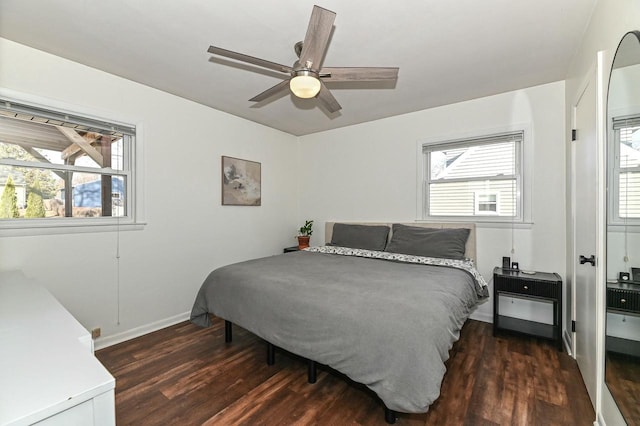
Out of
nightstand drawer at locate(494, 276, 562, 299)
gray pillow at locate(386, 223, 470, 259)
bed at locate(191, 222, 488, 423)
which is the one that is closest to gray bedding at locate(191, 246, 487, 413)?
bed at locate(191, 222, 488, 423)

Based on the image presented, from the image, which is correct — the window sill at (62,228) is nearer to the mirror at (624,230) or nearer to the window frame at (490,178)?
the window frame at (490,178)

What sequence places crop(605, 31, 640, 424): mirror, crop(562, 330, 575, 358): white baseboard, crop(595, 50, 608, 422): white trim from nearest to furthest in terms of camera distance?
1. crop(605, 31, 640, 424): mirror
2. crop(595, 50, 608, 422): white trim
3. crop(562, 330, 575, 358): white baseboard

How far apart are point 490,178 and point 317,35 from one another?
263 centimetres

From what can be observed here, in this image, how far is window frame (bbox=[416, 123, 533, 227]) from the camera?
10.0ft

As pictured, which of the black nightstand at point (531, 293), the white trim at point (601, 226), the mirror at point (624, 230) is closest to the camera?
the mirror at point (624, 230)

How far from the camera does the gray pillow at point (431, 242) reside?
3.08 meters

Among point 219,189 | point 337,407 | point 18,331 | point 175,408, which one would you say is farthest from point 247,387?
point 219,189

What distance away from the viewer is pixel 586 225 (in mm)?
2023

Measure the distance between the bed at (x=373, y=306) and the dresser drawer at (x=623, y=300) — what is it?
78 centimetres

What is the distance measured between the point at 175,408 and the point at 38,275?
5.51ft

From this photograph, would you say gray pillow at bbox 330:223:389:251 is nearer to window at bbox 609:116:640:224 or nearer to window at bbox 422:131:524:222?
window at bbox 422:131:524:222

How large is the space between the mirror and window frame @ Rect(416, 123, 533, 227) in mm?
1570

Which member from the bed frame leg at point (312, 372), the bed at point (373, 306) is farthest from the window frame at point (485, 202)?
the bed frame leg at point (312, 372)

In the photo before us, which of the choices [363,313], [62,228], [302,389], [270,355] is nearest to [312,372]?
[302,389]
